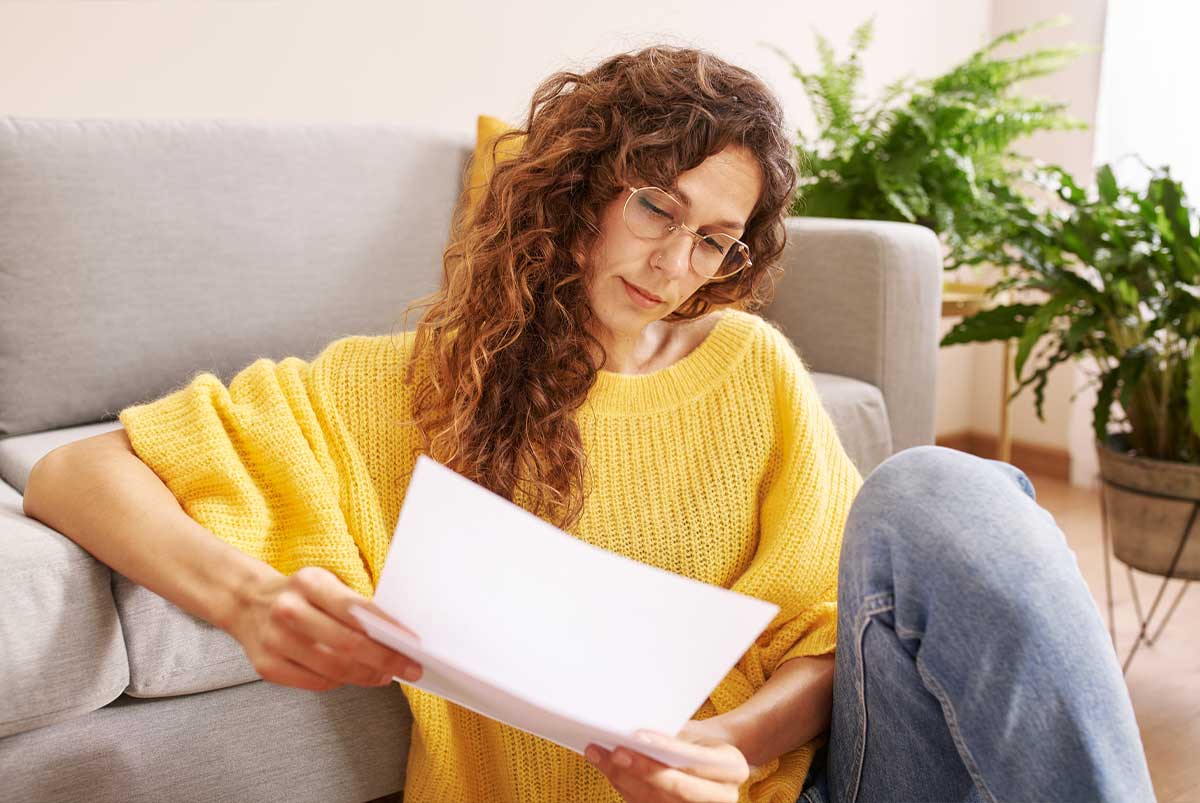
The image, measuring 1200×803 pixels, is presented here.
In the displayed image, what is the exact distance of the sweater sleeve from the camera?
0.86 metres

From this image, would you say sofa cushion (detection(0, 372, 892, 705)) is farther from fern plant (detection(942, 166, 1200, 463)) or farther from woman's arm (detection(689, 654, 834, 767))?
fern plant (detection(942, 166, 1200, 463))

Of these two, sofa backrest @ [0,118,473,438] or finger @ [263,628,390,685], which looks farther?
sofa backrest @ [0,118,473,438]

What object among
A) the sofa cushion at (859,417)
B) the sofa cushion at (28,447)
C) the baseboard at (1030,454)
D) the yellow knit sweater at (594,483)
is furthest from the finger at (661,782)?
the baseboard at (1030,454)

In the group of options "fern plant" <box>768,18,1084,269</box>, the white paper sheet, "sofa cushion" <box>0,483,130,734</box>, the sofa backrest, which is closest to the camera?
the white paper sheet

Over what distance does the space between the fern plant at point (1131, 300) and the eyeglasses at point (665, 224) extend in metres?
1.00

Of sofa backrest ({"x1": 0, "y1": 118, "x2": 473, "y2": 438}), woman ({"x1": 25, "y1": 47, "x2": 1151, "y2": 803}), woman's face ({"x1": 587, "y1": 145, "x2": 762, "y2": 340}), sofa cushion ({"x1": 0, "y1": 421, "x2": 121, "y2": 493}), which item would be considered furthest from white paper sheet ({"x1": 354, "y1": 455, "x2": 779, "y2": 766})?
sofa backrest ({"x1": 0, "y1": 118, "x2": 473, "y2": 438})

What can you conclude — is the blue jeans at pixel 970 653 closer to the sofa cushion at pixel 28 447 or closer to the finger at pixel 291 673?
the finger at pixel 291 673

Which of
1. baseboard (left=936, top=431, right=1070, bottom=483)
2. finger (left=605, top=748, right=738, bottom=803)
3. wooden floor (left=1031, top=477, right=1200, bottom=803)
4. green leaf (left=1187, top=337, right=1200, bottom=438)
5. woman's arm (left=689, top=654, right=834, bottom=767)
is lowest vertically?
baseboard (left=936, top=431, right=1070, bottom=483)

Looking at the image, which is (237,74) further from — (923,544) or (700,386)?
(923,544)

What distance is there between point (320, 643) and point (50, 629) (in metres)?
0.35

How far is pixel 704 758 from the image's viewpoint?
64 cm

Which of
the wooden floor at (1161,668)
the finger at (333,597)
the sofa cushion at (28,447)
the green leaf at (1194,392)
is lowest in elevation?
the wooden floor at (1161,668)

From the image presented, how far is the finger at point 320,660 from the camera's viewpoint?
2.11 ft

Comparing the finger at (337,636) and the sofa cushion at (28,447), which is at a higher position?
the finger at (337,636)
